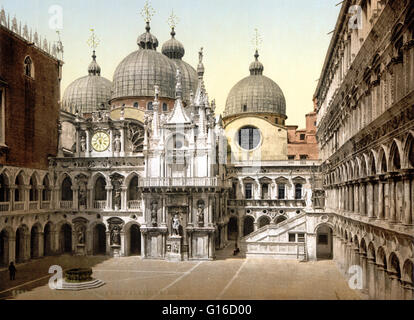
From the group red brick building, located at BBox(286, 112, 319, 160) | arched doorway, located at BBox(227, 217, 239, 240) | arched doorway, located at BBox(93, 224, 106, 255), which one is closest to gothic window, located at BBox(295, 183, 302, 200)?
arched doorway, located at BBox(227, 217, 239, 240)

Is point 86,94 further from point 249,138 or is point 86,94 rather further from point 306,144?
point 306,144

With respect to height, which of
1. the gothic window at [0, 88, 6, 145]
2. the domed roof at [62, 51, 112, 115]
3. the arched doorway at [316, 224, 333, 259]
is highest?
the domed roof at [62, 51, 112, 115]

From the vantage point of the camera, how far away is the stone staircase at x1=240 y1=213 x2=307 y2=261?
145ft

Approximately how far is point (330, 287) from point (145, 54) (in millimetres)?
38612

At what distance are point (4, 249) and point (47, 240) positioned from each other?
6774mm

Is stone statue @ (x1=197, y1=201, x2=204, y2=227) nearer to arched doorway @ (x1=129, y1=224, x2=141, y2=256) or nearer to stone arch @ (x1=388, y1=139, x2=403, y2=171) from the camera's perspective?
arched doorway @ (x1=129, y1=224, x2=141, y2=256)

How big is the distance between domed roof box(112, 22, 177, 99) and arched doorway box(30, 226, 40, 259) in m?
20.1

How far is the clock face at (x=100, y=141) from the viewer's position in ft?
161

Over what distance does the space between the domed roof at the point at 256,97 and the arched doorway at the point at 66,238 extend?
→ 93.2 ft

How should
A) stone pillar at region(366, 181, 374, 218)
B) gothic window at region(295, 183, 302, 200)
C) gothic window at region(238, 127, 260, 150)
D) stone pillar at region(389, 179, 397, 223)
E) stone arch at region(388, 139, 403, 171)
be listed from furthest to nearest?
gothic window at region(238, 127, 260, 150), gothic window at region(295, 183, 302, 200), stone pillar at region(366, 181, 374, 218), stone pillar at region(389, 179, 397, 223), stone arch at region(388, 139, 403, 171)

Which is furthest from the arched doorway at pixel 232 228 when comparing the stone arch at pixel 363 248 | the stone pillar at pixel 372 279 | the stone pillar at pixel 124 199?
the stone pillar at pixel 372 279

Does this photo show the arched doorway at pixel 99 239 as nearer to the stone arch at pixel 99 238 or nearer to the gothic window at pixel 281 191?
the stone arch at pixel 99 238
